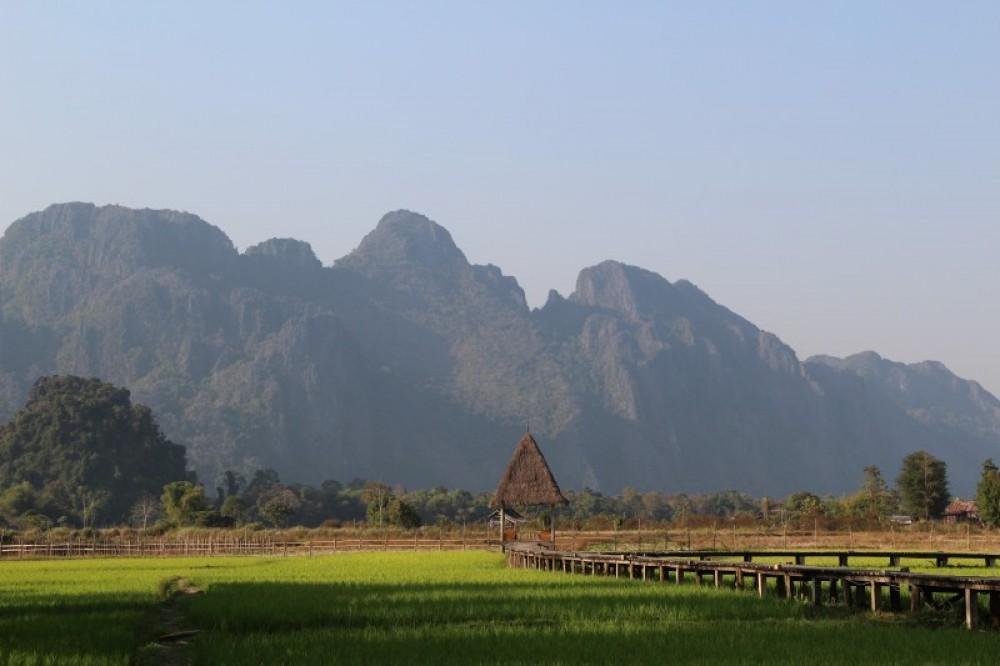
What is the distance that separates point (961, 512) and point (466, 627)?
→ 126 m

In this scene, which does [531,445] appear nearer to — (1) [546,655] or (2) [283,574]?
(2) [283,574]

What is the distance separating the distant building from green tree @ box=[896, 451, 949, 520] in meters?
20.8

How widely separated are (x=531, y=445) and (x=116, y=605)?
42.7 m

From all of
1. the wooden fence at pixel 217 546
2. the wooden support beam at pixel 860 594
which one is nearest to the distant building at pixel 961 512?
the wooden fence at pixel 217 546

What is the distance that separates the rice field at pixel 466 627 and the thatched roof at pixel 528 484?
33.1 meters

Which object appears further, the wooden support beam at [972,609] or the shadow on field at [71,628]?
the wooden support beam at [972,609]

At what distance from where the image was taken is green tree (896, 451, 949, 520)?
105 m

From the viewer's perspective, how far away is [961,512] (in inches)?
5305

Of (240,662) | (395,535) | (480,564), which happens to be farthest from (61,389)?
(240,662)

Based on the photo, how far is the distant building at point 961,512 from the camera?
12962 centimetres

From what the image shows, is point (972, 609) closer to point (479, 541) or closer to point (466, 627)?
point (466, 627)

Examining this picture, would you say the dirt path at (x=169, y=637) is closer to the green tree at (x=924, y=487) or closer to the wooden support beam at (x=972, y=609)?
the wooden support beam at (x=972, y=609)

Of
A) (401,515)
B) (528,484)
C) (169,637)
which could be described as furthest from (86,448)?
(169,637)

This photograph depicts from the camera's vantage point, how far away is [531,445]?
6675 centimetres
